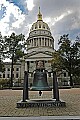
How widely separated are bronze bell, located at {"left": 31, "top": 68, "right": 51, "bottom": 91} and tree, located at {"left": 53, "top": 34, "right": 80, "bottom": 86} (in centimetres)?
3302

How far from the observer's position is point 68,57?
43.8 metres

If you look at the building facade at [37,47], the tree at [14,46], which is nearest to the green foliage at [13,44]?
the tree at [14,46]

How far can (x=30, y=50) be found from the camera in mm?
77062

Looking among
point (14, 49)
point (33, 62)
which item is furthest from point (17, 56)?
point (33, 62)

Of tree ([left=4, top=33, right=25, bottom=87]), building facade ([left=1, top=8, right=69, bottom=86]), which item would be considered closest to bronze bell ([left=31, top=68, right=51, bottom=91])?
tree ([left=4, top=33, right=25, bottom=87])

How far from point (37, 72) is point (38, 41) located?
68956 mm

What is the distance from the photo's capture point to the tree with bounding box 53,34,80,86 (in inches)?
1687

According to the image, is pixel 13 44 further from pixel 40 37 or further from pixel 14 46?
pixel 40 37

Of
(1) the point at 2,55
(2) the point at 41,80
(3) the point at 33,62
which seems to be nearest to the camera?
(2) the point at 41,80

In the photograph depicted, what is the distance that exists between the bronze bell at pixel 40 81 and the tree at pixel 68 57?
33.0 m

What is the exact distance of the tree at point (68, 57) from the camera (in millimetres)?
42844

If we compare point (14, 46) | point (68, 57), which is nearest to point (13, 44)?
point (14, 46)

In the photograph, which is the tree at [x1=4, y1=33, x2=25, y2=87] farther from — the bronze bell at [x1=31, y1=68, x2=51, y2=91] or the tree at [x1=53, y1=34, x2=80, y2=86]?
the bronze bell at [x1=31, y1=68, x2=51, y2=91]

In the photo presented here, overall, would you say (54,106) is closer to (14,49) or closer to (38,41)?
(14,49)
